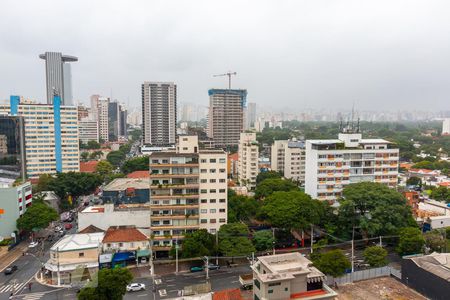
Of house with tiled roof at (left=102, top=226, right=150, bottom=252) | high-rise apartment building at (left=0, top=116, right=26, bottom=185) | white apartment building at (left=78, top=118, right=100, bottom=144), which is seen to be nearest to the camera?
house with tiled roof at (left=102, top=226, right=150, bottom=252)

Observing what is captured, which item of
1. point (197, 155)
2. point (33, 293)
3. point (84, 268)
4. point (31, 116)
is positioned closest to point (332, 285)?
point (197, 155)

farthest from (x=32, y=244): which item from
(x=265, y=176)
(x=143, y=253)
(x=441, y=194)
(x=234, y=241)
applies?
(x=441, y=194)

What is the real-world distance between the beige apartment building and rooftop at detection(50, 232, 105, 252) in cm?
1542

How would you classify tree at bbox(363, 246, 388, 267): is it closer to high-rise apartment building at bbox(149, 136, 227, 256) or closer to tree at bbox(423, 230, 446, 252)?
tree at bbox(423, 230, 446, 252)

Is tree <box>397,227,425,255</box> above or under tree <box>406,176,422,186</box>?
under

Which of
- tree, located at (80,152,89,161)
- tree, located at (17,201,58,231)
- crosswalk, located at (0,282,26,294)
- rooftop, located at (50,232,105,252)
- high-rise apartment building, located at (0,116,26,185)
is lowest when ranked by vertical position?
crosswalk, located at (0,282,26,294)

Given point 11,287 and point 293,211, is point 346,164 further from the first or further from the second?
point 11,287

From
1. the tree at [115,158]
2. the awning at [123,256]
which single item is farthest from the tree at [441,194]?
the tree at [115,158]

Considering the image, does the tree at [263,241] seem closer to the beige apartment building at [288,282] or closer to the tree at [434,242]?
the beige apartment building at [288,282]

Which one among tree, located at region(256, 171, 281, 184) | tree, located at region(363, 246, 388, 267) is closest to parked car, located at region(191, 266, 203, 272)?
tree, located at region(363, 246, 388, 267)

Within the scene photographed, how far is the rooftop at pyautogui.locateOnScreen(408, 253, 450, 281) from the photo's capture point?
78.7ft

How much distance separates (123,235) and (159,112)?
75.6 meters

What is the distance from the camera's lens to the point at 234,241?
30.1 m

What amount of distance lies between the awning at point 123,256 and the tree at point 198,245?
4.58 metres
